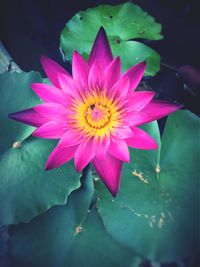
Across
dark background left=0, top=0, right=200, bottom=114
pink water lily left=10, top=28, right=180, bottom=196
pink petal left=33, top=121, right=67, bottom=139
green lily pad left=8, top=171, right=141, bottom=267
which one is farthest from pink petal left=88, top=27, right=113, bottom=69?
dark background left=0, top=0, right=200, bottom=114

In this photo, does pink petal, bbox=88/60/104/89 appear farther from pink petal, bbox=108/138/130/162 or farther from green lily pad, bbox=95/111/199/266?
green lily pad, bbox=95/111/199/266

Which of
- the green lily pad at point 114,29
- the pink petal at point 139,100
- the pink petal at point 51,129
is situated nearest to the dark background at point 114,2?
the green lily pad at point 114,29

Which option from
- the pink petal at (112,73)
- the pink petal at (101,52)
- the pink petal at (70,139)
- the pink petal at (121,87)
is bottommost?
the pink petal at (70,139)

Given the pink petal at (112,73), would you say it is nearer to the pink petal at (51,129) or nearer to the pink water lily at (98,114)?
the pink water lily at (98,114)

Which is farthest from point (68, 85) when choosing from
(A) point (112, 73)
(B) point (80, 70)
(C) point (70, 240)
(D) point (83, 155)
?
(C) point (70, 240)

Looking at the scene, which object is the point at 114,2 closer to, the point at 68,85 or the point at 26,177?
the point at 68,85

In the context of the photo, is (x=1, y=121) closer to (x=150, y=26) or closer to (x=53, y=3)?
(x=150, y=26)
